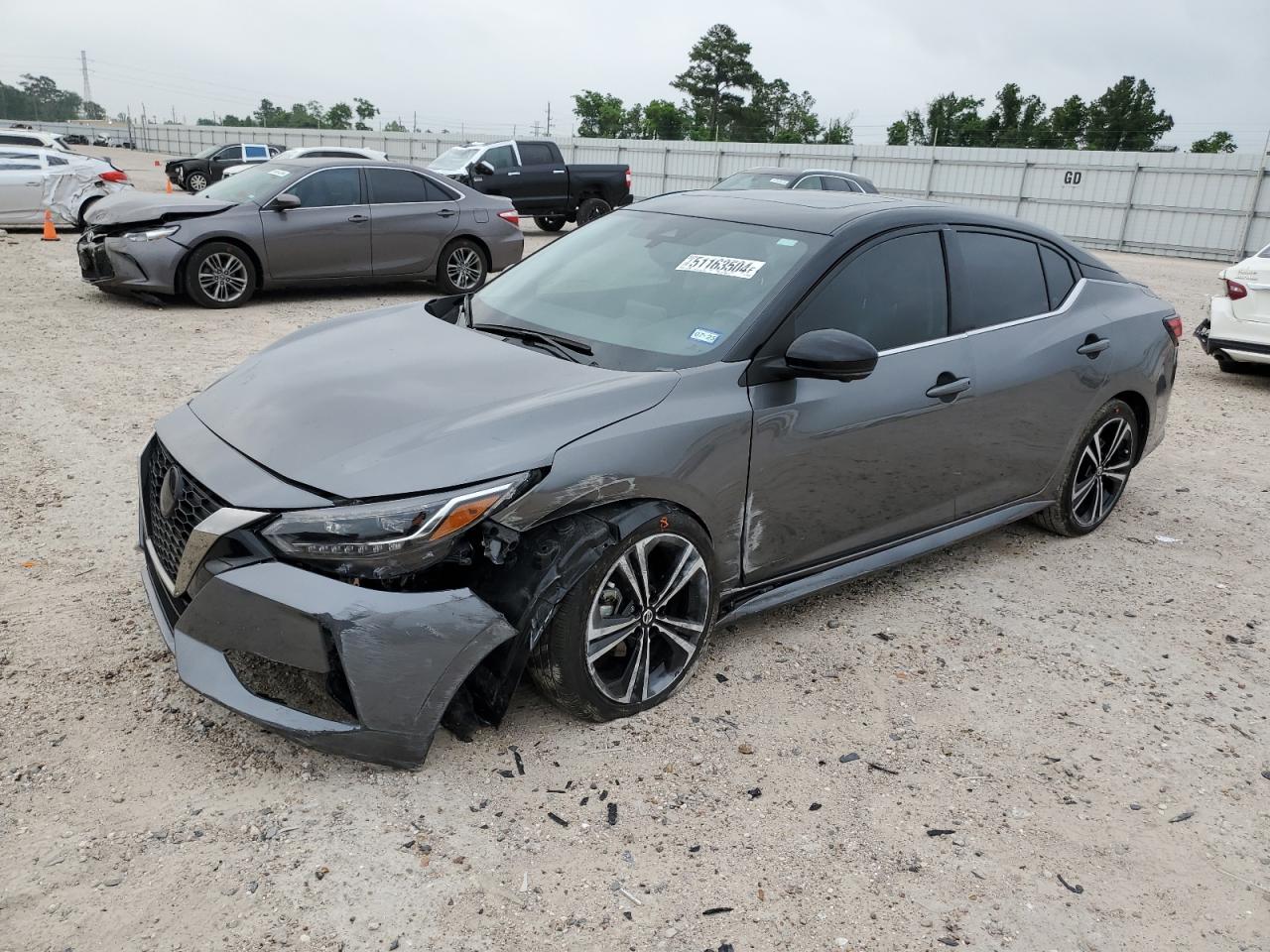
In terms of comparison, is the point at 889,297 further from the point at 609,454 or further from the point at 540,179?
the point at 540,179

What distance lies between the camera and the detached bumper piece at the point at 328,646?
268 cm

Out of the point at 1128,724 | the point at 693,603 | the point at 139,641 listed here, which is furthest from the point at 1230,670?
the point at 139,641

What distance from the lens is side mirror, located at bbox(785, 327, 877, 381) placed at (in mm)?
3340

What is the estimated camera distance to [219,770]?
2934mm

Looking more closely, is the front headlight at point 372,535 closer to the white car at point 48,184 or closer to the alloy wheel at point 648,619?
the alloy wheel at point 648,619

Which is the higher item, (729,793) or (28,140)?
(28,140)

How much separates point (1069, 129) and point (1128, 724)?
227 ft

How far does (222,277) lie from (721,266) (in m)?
7.73

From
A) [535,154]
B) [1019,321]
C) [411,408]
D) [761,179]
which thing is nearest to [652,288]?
[411,408]

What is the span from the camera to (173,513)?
3061 millimetres

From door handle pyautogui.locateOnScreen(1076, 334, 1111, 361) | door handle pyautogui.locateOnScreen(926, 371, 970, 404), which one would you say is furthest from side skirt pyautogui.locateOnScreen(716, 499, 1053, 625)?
door handle pyautogui.locateOnScreen(1076, 334, 1111, 361)

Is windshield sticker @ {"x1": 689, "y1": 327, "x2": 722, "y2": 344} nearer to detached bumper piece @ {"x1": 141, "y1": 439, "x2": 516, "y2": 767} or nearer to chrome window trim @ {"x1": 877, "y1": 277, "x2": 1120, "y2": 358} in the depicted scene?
chrome window trim @ {"x1": 877, "y1": 277, "x2": 1120, "y2": 358}

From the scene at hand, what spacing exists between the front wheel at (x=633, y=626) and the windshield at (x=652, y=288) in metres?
A: 0.66

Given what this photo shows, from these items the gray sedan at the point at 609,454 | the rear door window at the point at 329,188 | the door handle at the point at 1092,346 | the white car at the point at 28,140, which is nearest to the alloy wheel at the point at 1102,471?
the gray sedan at the point at 609,454
